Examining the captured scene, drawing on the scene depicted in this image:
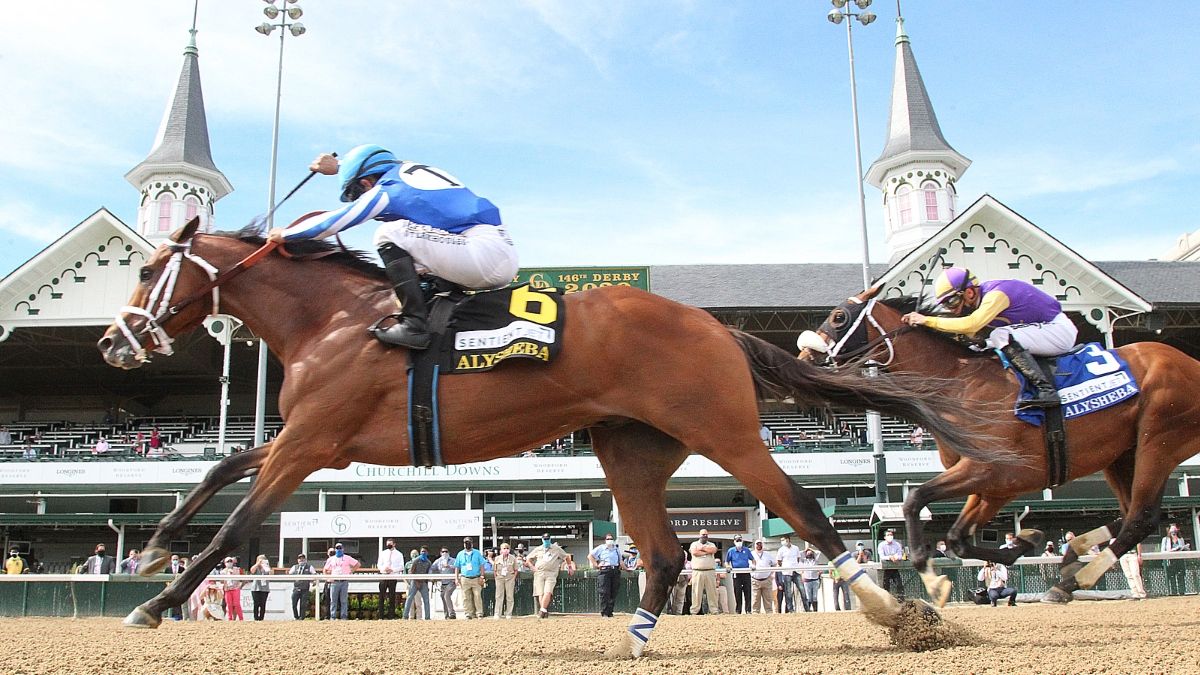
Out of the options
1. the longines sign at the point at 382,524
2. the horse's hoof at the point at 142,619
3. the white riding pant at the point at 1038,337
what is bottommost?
the horse's hoof at the point at 142,619

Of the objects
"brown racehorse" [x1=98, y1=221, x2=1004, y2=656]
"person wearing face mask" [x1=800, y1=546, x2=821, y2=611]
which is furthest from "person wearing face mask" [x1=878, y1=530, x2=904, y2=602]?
"brown racehorse" [x1=98, y1=221, x2=1004, y2=656]

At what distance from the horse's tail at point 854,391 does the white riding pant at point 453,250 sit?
1428mm

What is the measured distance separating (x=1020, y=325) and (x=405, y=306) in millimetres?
4700

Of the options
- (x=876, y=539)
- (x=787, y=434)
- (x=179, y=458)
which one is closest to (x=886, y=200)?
(x=787, y=434)

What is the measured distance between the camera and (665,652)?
6.07m

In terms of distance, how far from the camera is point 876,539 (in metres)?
18.9

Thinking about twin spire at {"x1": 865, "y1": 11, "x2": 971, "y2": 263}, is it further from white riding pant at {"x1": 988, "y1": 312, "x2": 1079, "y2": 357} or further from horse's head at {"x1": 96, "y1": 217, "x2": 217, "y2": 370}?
horse's head at {"x1": 96, "y1": 217, "x2": 217, "y2": 370}

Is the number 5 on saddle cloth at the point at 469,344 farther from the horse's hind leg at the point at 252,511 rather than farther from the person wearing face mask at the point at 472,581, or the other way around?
the person wearing face mask at the point at 472,581

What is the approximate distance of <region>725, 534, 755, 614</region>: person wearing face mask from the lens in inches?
699

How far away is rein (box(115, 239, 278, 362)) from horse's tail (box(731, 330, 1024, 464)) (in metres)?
2.82

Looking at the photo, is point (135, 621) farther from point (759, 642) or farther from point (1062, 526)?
point (1062, 526)

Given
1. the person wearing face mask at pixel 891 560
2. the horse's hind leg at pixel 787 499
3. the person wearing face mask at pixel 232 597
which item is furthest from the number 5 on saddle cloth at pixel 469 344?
the person wearing face mask at pixel 232 597

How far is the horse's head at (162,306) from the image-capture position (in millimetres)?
5441

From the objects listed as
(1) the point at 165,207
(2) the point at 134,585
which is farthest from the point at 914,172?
(2) the point at 134,585
